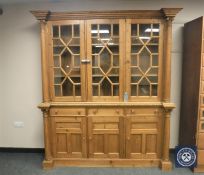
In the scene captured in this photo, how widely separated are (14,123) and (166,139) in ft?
7.34

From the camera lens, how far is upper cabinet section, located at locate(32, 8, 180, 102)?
8.77ft

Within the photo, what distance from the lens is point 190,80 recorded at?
2.80m

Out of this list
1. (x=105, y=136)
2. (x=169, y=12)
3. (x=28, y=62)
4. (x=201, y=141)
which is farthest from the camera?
(x=28, y=62)

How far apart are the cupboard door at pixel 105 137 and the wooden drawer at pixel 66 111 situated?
0.15 m

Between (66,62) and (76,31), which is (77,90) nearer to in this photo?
(66,62)

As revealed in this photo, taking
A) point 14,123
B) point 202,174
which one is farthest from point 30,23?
point 202,174

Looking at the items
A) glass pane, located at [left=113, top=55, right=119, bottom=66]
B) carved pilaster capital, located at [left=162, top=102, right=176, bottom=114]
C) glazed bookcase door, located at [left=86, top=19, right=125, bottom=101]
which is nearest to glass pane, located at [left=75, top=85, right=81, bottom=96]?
glazed bookcase door, located at [left=86, top=19, right=125, bottom=101]

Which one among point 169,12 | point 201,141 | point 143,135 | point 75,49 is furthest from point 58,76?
point 201,141

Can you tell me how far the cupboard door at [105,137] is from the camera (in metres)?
2.83

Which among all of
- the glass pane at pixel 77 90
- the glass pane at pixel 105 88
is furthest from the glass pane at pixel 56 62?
the glass pane at pixel 105 88

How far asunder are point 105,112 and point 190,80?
1.18 meters

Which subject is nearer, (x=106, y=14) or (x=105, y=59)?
(x=106, y=14)

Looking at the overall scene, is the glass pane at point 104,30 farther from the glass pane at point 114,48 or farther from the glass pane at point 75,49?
the glass pane at point 75,49

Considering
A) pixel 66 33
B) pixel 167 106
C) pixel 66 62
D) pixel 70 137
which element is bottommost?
pixel 70 137
